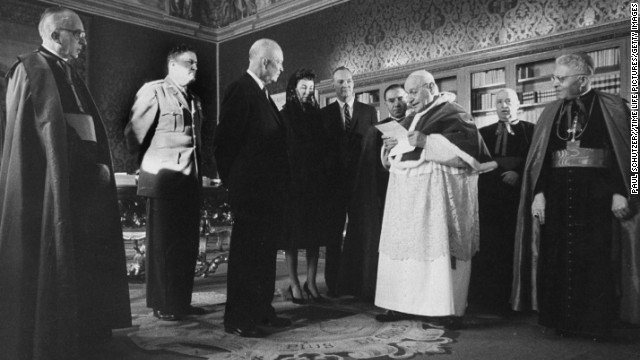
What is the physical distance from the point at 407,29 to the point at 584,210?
6.09 metres

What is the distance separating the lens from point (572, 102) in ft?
10.4

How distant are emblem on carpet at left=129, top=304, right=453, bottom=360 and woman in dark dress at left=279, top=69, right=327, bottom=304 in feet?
2.06

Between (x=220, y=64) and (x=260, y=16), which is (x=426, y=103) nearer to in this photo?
(x=260, y=16)

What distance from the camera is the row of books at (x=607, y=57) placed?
6.16m

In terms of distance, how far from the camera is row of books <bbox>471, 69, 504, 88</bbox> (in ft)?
24.1

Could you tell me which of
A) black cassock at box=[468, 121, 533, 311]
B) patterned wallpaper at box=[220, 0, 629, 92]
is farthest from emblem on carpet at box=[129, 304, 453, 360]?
patterned wallpaper at box=[220, 0, 629, 92]

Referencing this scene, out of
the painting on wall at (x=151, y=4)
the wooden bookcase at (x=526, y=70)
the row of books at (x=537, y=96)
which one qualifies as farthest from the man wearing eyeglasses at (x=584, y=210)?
the painting on wall at (x=151, y=4)

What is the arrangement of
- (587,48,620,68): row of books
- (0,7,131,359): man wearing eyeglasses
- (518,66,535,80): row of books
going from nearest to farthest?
(0,7,131,359): man wearing eyeglasses, (587,48,620,68): row of books, (518,66,535,80): row of books

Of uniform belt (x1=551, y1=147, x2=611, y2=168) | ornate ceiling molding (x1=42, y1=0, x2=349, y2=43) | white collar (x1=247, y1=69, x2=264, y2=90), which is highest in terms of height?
ornate ceiling molding (x1=42, y1=0, x2=349, y2=43)

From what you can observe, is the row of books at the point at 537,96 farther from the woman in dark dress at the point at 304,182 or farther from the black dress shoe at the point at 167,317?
the black dress shoe at the point at 167,317

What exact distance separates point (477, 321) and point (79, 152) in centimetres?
260

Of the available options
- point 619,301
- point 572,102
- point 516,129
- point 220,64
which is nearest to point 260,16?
point 220,64

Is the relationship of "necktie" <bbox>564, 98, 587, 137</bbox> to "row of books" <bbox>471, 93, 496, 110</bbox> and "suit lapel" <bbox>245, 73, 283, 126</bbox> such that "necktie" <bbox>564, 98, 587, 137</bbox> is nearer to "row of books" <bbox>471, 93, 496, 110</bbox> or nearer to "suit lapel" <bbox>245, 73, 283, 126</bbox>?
"suit lapel" <bbox>245, 73, 283, 126</bbox>

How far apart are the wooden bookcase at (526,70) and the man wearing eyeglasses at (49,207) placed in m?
5.89
